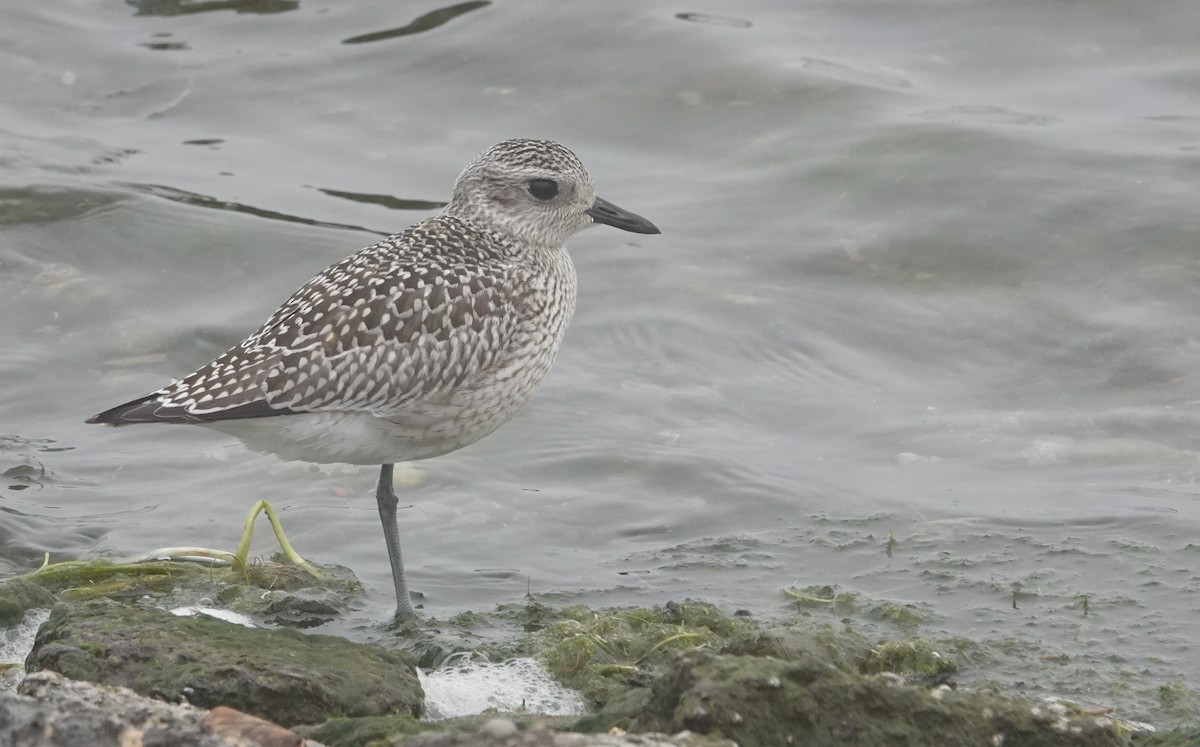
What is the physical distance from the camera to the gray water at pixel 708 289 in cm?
786

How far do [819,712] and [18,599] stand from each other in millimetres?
3361

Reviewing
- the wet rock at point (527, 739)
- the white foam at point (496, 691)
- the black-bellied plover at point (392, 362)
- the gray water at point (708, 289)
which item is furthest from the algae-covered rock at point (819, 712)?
the black-bellied plover at point (392, 362)

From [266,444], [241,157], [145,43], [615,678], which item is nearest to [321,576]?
[266,444]

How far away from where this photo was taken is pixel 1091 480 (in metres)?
8.70

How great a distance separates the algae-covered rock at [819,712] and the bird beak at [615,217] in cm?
382

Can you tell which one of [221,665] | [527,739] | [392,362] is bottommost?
[221,665]

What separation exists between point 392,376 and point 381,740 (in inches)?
106

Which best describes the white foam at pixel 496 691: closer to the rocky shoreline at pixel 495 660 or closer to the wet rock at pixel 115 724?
the rocky shoreline at pixel 495 660

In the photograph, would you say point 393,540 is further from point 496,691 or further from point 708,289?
point 708,289

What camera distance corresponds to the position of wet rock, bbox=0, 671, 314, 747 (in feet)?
13.1

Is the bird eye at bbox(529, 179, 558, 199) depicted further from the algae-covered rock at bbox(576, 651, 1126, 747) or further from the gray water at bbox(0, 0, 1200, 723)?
the algae-covered rock at bbox(576, 651, 1126, 747)

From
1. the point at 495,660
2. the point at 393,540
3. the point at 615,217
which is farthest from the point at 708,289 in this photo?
the point at 495,660

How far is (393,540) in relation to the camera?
287 inches

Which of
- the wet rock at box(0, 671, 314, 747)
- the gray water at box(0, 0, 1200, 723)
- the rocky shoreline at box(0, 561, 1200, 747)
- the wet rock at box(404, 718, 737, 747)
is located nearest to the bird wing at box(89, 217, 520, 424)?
the rocky shoreline at box(0, 561, 1200, 747)
